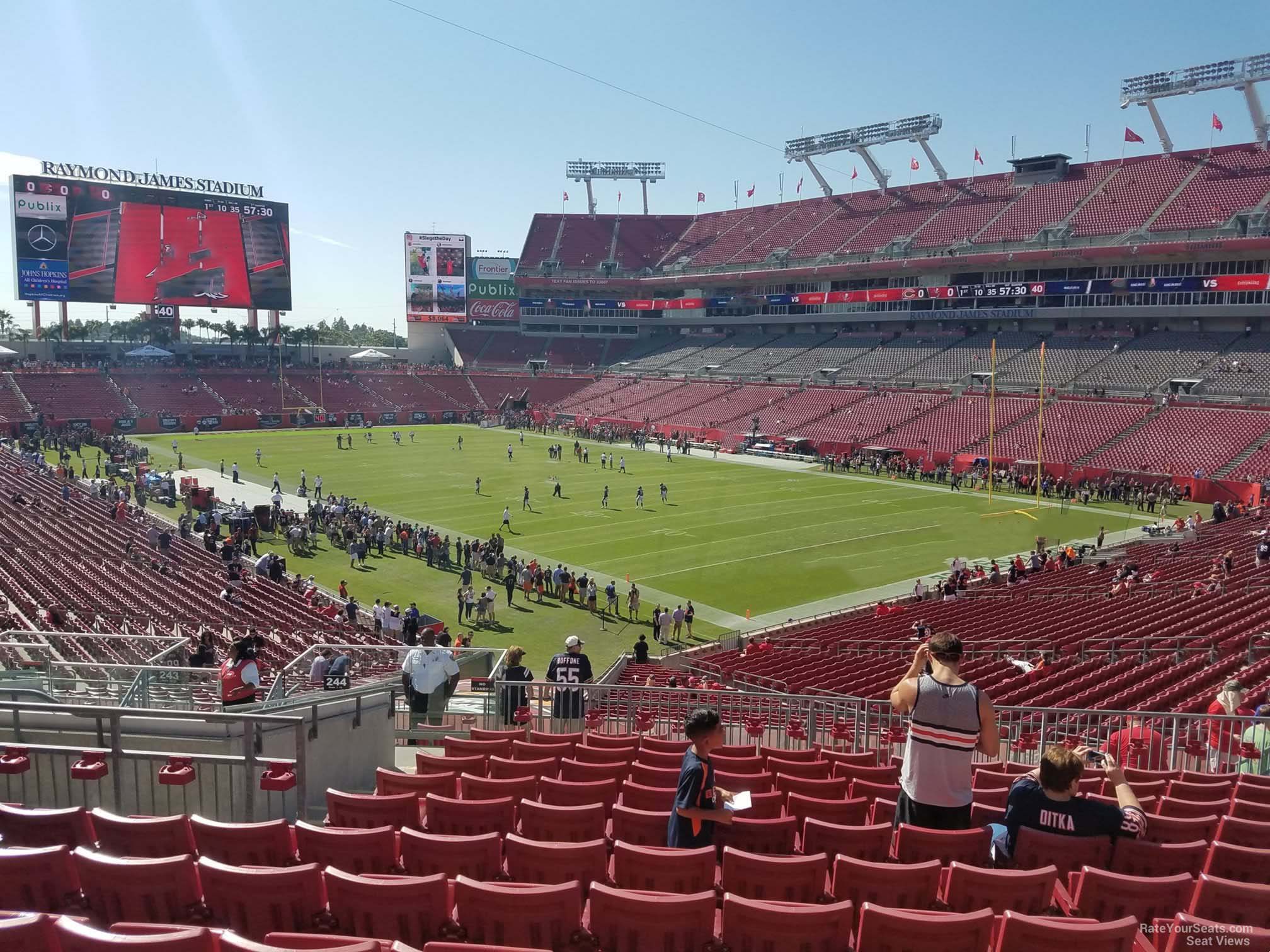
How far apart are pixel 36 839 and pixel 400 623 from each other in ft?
52.0

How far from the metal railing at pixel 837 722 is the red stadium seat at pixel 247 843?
539 cm

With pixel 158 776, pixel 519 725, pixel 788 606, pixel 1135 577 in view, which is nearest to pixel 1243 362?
pixel 1135 577

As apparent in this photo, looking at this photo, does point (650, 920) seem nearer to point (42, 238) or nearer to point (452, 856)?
point (452, 856)

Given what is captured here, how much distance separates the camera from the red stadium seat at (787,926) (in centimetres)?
411

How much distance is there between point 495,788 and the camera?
6.68 meters

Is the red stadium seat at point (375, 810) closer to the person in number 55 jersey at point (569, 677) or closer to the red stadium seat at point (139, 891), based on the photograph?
the red stadium seat at point (139, 891)

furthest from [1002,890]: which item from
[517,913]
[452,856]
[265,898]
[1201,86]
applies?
[1201,86]

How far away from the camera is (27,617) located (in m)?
18.5

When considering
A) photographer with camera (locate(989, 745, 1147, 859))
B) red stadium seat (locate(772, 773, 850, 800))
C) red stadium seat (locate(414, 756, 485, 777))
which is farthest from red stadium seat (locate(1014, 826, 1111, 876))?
red stadium seat (locate(414, 756, 485, 777))

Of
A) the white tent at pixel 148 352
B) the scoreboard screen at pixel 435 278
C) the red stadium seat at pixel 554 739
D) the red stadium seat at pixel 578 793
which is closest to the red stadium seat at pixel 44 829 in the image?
the red stadium seat at pixel 578 793

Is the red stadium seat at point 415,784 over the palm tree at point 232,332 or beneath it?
beneath

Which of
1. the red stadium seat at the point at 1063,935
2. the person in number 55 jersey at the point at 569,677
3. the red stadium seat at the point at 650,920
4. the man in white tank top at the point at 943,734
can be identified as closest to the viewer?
the red stadium seat at the point at 1063,935

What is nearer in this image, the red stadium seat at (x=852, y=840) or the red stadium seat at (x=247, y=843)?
the red stadium seat at (x=247, y=843)

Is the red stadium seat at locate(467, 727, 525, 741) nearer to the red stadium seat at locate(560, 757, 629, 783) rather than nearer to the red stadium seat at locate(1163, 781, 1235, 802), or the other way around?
the red stadium seat at locate(560, 757, 629, 783)
